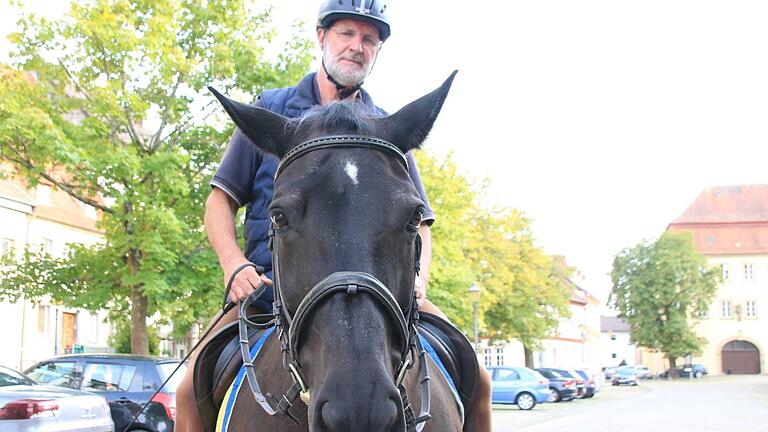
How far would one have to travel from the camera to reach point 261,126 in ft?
10.2

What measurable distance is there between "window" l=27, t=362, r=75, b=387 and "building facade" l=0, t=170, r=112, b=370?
78.1 feet

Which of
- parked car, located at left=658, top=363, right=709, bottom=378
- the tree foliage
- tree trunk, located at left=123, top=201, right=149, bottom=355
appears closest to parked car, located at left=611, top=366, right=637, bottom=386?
parked car, located at left=658, top=363, right=709, bottom=378

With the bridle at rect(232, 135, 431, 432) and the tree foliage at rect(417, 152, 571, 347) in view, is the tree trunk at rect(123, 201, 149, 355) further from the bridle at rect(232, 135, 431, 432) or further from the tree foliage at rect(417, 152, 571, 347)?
the bridle at rect(232, 135, 431, 432)

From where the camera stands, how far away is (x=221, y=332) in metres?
3.80

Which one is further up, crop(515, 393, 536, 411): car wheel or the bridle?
the bridle

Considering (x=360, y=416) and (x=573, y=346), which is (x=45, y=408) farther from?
(x=573, y=346)

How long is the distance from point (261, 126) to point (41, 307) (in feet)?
146

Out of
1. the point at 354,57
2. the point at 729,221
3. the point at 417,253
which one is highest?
the point at 729,221

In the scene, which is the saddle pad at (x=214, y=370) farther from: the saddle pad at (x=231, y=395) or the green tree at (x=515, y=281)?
the green tree at (x=515, y=281)

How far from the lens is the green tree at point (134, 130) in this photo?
67.6 ft

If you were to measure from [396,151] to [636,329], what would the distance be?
9075 centimetres

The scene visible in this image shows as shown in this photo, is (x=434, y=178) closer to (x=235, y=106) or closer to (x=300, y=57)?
(x=300, y=57)

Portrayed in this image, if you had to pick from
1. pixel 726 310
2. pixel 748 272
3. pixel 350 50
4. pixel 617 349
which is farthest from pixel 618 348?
pixel 350 50

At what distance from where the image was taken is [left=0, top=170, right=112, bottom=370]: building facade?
135 feet
